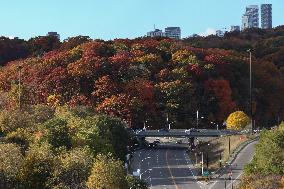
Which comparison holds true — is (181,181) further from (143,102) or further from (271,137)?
(143,102)

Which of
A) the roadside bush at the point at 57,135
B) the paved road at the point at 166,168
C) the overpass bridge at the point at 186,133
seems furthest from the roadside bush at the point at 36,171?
the overpass bridge at the point at 186,133

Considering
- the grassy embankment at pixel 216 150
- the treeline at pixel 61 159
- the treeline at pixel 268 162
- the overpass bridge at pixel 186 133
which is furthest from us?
the overpass bridge at pixel 186 133

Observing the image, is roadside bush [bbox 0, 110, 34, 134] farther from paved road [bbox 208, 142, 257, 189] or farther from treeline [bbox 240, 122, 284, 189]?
treeline [bbox 240, 122, 284, 189]

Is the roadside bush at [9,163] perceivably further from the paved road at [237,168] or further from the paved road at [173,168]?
the paved road at [237,168]

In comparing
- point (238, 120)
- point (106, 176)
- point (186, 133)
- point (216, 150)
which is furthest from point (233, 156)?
point (106, 176)

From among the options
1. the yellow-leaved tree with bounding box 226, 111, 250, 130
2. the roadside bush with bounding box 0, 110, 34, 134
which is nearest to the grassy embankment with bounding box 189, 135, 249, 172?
the yellow-leaved tree with bounding box 226, 111, 250, 130
